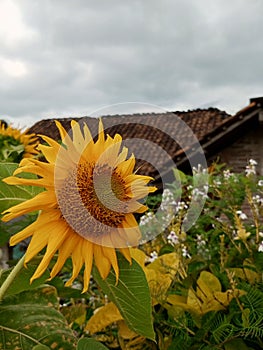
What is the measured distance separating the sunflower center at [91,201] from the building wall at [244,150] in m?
6.58

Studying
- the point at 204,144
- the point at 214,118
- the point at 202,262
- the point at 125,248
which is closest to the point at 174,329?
the point at 202,262

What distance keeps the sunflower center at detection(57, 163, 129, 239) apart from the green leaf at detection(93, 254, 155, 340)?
1.8 inches

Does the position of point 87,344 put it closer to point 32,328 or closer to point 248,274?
point 32,328

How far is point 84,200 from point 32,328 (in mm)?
146

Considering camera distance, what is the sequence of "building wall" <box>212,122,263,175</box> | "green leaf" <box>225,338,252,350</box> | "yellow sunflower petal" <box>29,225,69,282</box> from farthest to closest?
"building wall" <box>212,122,263,175</box> < "green leaf" <box>225,338,252,350</box> < "yellow sunflower petal" <box>29,225,69,282</box>

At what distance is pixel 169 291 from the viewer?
2.60 feet

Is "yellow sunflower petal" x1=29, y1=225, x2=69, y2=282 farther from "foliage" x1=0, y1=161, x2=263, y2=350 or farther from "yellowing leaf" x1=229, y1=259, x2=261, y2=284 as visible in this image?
"yellowing leaf" x1=229, y1=259, x2=261, y2=284

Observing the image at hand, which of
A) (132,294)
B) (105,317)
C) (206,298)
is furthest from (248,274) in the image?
(132,294)

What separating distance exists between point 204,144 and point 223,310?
5.69 metres

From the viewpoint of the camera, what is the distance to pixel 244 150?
277 inches

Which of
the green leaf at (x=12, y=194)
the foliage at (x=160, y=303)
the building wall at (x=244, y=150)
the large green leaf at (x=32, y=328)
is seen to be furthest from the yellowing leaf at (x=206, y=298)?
the building wall at (x=244, y=150)

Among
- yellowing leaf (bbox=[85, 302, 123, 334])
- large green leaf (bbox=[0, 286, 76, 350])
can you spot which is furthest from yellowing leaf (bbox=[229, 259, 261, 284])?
large green leaf (bbox=[0, 286, 76, 350])

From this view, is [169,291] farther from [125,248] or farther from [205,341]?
[125,248]

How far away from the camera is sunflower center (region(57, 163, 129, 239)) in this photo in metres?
0.41
